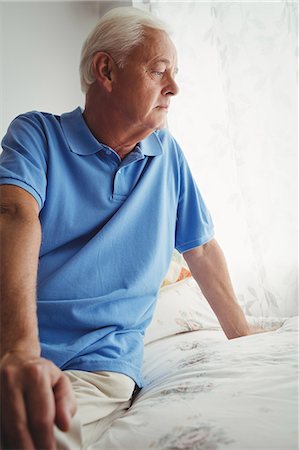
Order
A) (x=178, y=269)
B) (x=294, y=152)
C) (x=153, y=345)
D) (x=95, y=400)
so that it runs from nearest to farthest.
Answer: (x=95, y=400) → (x=153, y=345) → (x=178, y=269) → (x=294, y=152)

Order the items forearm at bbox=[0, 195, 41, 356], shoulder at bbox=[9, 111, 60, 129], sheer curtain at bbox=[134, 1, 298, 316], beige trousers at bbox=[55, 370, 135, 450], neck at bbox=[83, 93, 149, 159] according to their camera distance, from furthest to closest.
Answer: sheer curtain at bbox=[134, 1, 298, 316], neck at bbox=[83, 93, 149, 159], shoulder at bbox=[9, 111, 60, 129], beige trousers at bbox=[55, 370, 135, 450], forearm at bbox=[0, 195, 41, 356]

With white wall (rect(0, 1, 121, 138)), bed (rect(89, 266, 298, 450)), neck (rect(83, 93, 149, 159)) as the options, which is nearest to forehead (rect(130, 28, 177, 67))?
neck (rect(83, 93, 149, 159))

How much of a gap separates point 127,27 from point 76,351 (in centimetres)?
78

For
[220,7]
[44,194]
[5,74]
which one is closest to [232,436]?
[44,194]

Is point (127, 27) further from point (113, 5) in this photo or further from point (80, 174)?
point (113, 5)

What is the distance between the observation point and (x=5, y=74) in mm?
2252

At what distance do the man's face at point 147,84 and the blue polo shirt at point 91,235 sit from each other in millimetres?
82

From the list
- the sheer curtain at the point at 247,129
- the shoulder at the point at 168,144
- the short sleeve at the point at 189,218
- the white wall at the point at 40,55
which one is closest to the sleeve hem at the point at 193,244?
the short sleeve at the point at 189,218

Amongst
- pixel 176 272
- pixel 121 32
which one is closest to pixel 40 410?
pixel 121 32

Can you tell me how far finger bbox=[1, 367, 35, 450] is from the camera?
1.59 feet

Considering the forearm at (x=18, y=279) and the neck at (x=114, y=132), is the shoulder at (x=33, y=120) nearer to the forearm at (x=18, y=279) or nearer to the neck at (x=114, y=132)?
the neck at (x=114, y=132)

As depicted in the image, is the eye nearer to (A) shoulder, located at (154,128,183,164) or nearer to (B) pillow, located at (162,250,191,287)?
(A) shoulder, located at (154,128,183,164)

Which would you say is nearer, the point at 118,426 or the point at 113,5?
the point at 118,426

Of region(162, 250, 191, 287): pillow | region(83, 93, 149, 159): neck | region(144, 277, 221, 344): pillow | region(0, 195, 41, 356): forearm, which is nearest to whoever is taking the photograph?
region(0, 195, 41, 356): forearm
